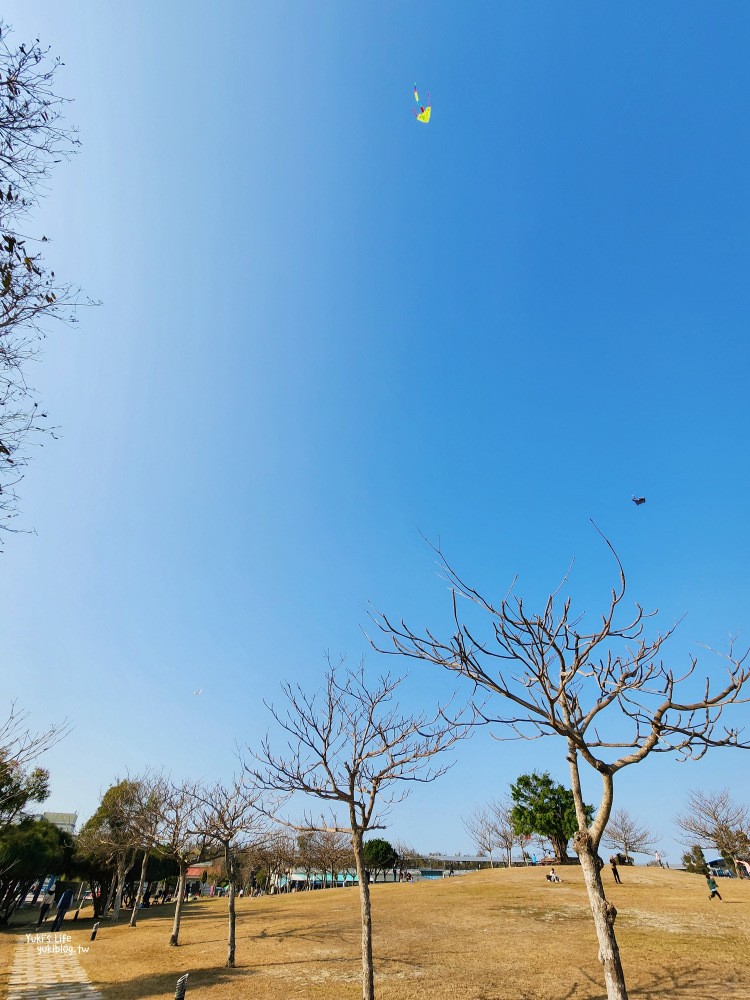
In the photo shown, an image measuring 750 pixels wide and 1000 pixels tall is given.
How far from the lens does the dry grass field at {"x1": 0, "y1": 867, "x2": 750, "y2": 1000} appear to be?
13344 mm

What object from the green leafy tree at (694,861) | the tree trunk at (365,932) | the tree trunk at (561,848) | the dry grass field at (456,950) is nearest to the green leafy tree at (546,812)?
the tree trunk at (561,848)

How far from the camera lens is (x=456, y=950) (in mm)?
17375

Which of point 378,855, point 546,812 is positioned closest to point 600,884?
point 546,812

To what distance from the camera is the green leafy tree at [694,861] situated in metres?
64.8

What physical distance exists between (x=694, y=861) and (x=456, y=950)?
7309 cm

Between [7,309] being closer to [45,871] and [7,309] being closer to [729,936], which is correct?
[729,936]

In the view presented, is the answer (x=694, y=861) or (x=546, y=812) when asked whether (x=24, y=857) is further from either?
(x=694, y=861)

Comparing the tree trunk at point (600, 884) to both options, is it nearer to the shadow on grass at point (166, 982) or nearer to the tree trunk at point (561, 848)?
the shadow on grass at point (166, 982)

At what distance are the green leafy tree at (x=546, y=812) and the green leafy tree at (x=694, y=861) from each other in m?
31.3

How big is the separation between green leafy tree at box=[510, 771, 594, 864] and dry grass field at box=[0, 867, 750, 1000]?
16.0 meters

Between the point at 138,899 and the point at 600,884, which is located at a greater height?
the point at 600,884

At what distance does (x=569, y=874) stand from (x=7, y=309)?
48.9 meters

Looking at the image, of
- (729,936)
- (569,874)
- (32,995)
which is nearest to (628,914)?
(729,936)

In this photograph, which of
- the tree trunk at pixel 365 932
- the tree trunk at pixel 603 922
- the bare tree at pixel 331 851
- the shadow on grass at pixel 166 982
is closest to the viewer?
the tree trunk at pixel 603 922
